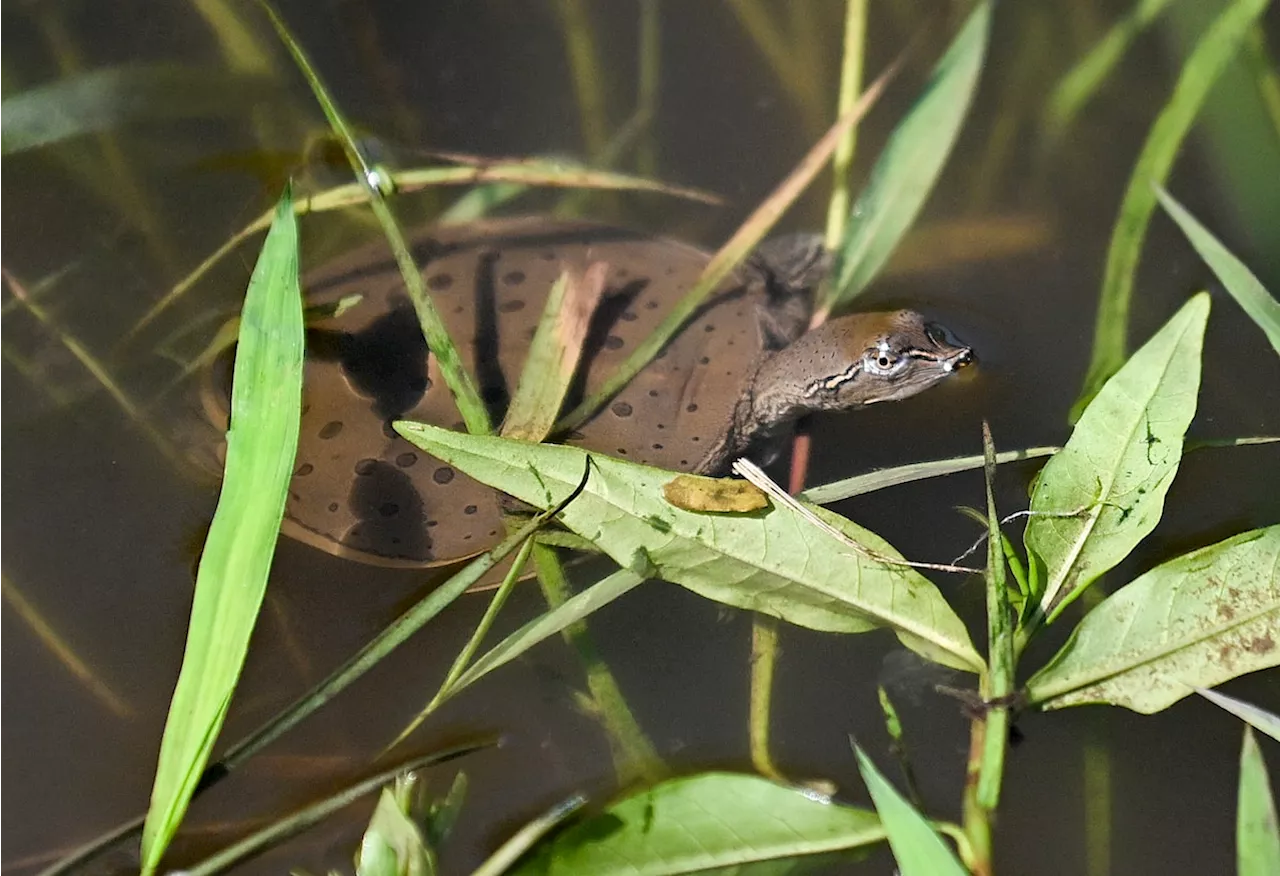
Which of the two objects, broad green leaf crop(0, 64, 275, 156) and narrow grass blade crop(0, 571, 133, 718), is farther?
broad green leaf crop(0, 64, 275, 156)

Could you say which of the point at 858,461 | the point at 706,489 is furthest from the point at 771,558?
the point at 858,461

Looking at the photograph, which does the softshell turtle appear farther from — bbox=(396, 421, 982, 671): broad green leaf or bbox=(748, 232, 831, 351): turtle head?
bbox=(396, 421, 982, 671): broad green leaf

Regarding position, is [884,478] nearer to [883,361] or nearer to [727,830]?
[883,361]

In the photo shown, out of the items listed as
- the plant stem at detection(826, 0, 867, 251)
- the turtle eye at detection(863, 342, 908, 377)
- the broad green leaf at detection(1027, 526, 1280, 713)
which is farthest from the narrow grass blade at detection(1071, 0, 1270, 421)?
the broad green leaf at detection(1027, 526, 1280, 713)

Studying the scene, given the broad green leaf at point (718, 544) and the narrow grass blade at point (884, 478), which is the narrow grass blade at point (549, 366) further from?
the narrow grass blade at point (884, 478)

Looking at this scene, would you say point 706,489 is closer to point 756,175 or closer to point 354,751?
point 354,751
